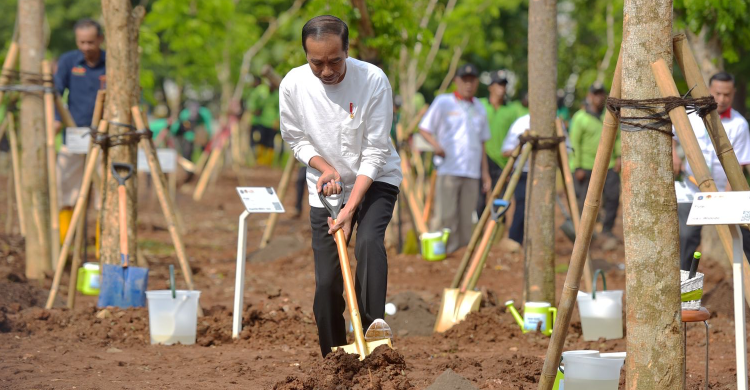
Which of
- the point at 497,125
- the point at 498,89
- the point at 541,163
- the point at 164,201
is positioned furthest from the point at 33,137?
the point at 498,89

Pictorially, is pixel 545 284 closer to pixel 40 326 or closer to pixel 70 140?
pixel 40 326

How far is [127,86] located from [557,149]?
10.8 feet

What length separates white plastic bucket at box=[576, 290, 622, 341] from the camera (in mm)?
6426

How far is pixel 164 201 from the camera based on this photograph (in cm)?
721

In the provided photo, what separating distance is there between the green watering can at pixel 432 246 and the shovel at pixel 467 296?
3439mm

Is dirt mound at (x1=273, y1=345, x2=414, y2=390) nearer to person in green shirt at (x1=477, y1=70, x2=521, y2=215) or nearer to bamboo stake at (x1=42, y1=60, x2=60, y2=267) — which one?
bamboo stake at (x1=42, y1=60, x2=60, y2=267)

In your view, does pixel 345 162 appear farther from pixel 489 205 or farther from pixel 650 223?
pixel 489 205

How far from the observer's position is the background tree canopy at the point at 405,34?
10.1 metres

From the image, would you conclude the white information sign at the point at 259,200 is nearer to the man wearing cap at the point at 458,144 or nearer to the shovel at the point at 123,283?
the shovel at the point at 123,283

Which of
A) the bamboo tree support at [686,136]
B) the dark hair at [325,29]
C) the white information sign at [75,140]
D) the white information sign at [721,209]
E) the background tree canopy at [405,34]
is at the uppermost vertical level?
the background tree canopy at [405,34]

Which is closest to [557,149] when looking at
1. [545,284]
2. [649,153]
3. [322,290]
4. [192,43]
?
[545,284]

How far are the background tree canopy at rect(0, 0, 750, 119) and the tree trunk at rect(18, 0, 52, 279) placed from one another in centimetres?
297

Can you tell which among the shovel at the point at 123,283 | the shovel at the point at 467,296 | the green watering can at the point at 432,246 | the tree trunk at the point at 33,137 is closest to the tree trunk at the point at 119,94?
the shovel at the point at 123,283

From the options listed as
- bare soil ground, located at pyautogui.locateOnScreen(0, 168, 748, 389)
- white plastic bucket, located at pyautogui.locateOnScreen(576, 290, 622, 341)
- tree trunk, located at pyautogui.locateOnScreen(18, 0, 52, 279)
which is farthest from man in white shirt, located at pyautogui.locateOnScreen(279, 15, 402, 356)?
tree trunk, located at pyautogui.locateOnScreen(18, 0, 52, 279)
